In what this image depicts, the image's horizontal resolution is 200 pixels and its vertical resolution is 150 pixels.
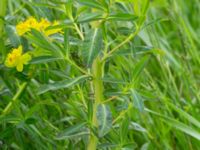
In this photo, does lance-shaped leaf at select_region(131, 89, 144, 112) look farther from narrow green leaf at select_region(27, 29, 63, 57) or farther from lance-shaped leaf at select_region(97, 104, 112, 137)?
narrow green leaf at select_region(27, 29, 63, 57)

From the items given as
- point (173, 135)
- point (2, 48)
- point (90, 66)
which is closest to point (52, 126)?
point (2, 48)

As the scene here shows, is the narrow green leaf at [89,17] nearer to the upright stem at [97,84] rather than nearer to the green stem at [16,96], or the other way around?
the upright stem at [97,84]

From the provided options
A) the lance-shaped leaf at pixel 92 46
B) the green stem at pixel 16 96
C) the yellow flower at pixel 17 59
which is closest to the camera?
the lance-shaped leaf at pixel 92 46

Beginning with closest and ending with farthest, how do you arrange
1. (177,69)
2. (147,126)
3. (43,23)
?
(43,23) → (147,126) → (177,69)

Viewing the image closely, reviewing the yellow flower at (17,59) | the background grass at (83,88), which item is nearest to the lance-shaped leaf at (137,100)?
the background grass at (83,88)

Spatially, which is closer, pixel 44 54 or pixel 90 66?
pixel 90 66

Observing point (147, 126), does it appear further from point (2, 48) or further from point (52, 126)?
point (2, 48)
